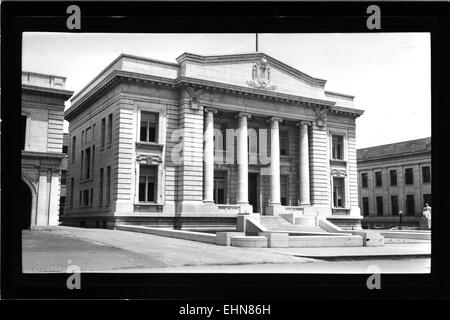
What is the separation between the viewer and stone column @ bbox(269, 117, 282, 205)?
1179cm

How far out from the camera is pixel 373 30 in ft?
19.5

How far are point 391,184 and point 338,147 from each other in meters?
2.51

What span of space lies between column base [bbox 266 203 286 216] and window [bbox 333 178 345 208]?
13.7 metres

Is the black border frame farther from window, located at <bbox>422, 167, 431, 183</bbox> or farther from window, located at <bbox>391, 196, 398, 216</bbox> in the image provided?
window, located at <bbox>391, 196, 398, 216</bbox>

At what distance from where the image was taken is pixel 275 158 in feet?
38.3

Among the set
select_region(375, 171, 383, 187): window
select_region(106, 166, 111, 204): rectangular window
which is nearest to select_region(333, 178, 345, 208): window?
select_region(375, 171, 383, 187): window

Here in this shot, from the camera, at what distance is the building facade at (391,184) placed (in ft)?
24.8

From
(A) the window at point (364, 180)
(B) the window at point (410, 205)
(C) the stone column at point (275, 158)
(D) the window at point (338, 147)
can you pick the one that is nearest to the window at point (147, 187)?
(C) the stone column at point (275, 158)

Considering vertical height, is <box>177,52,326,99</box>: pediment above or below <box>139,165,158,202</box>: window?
above

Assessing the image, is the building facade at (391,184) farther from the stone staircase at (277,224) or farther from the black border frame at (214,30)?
the stone staircase at (277,224)

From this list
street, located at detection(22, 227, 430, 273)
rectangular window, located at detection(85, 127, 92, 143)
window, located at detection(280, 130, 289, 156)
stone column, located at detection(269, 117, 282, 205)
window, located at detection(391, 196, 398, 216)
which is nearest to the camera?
street, located at detection(22, 227, 430, 273)

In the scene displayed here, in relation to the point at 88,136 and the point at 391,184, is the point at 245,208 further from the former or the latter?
the point at 88,136
